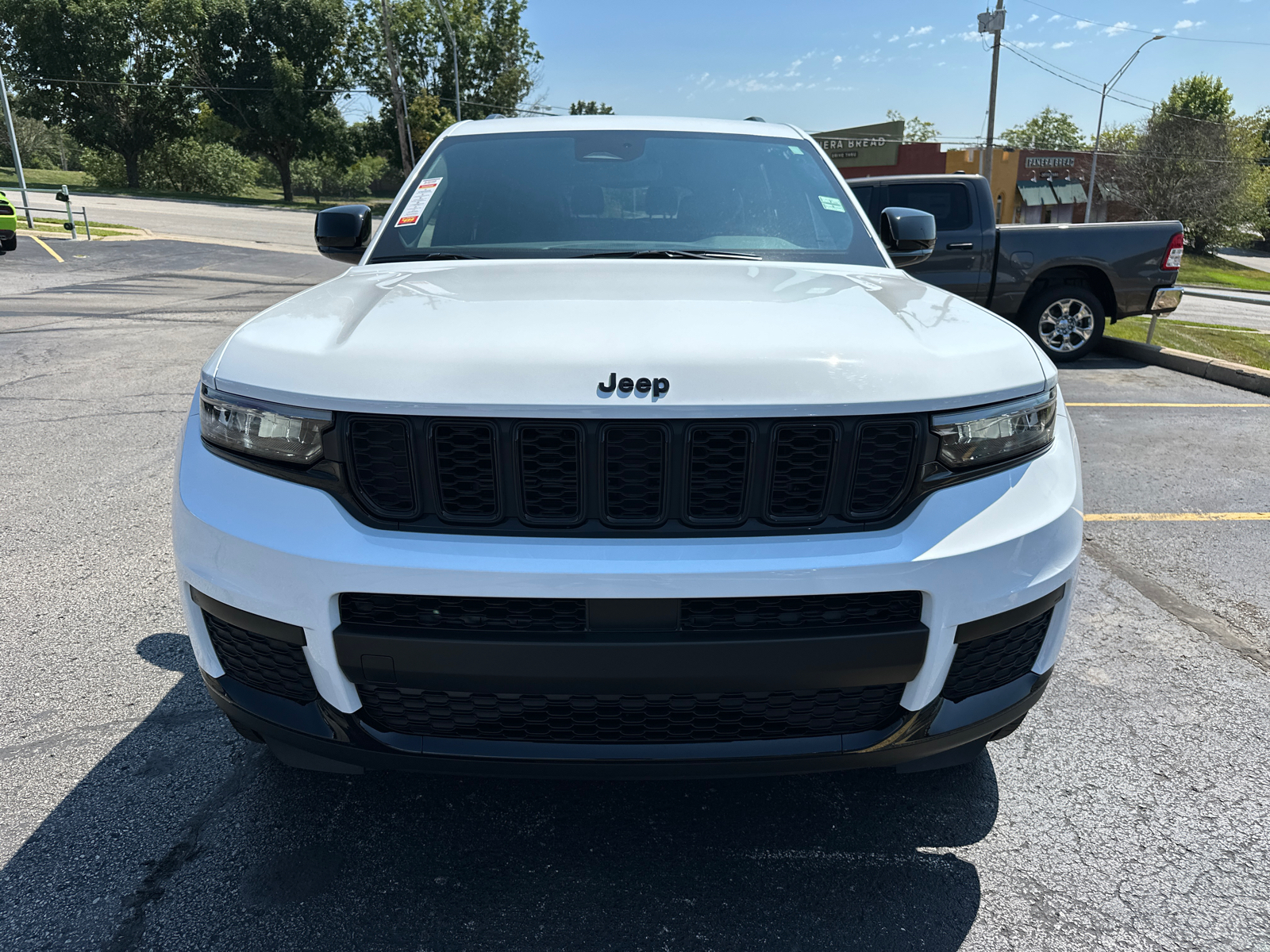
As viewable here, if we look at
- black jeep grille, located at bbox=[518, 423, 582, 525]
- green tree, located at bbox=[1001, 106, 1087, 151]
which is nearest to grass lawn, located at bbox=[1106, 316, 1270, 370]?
black jeep grille, located at bbox=[518, 423, 582, 525]

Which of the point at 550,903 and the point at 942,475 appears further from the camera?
the point at 550,903

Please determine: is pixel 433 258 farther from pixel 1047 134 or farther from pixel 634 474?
pixel 1047 134

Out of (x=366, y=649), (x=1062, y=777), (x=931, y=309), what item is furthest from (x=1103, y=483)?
(x=366, y=649)

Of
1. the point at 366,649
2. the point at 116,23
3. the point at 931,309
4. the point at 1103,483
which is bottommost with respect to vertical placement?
the point at 1103,483

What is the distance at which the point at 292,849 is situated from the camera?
2.28 metres

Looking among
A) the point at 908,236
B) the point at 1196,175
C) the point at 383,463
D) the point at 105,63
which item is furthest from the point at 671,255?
the point at 105,63

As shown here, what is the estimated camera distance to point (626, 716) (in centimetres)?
189

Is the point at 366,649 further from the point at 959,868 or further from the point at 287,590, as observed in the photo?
the point at 959,868

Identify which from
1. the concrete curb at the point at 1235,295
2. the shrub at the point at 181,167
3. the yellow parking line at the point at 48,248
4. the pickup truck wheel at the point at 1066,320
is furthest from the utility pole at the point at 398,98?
the pickup truck wheel at the point at 1066,320

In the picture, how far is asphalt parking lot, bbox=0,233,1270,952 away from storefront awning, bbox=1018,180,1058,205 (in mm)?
53622

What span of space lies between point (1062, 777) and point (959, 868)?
580 mm

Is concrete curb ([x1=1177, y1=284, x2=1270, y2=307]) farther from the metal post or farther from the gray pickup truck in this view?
the gray pickup truck

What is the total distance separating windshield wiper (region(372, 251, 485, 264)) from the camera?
3043mm

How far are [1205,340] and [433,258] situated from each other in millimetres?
11544
